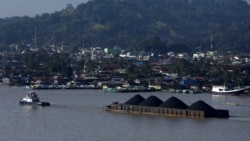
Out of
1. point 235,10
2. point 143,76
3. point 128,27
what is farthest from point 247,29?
point 143,76

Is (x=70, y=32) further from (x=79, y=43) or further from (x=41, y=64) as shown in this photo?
(x=41, y=64)

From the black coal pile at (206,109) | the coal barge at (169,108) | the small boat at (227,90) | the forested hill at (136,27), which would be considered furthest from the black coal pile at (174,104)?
the forested hill at (136,27)

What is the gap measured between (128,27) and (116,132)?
64.4m

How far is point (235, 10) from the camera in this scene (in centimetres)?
10288

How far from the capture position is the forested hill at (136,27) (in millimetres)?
75000

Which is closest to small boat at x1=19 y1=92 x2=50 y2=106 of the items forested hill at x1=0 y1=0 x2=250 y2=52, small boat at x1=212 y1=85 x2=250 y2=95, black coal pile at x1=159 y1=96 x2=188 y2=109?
black coal pile at x1=159 y1=96 x2=188 y2=109

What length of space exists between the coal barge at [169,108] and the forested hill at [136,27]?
135ft

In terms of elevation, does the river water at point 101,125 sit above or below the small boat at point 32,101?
below

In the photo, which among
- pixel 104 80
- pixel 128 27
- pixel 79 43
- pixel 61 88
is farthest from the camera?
pixel 128 27

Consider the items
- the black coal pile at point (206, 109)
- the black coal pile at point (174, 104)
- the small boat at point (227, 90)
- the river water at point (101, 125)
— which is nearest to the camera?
the river water at point (101, 125)

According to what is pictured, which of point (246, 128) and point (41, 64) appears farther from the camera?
point (41, 64)

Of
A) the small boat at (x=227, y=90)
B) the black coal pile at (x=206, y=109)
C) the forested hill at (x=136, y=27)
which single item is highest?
the forested hill at (x=136, y=27)

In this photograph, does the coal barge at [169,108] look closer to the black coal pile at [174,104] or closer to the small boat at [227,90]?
the black coal pile at [174,104]

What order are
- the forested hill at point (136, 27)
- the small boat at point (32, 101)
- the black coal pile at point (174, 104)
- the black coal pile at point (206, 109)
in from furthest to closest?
the forested hill at point (136, 27), the small boat at point (32, 101), the black coal pile at point (174, 104), the black coal pile at point (206, 109)
